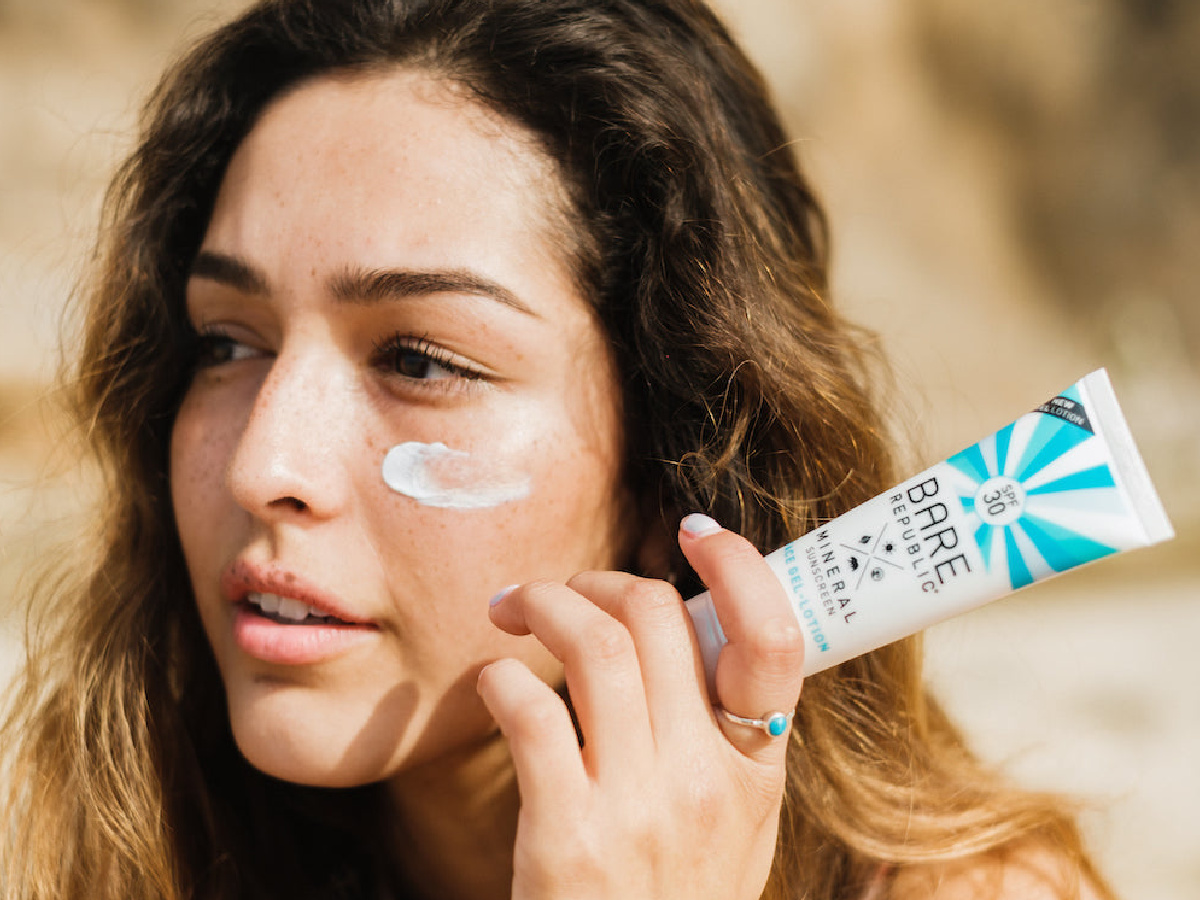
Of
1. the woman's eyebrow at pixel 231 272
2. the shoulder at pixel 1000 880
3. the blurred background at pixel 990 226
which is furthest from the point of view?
the blurred background at pixel 990 226

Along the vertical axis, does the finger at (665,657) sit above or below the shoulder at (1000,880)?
above

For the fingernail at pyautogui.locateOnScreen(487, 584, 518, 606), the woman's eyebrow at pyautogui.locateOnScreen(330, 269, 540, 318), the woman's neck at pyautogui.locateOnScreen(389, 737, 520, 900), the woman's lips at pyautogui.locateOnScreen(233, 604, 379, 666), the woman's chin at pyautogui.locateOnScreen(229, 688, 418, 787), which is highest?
the woman's eyebrow at pyautogui.locateOnScreen(330, 269, 540, 318)

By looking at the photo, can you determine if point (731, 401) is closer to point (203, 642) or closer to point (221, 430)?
point (221, 430)

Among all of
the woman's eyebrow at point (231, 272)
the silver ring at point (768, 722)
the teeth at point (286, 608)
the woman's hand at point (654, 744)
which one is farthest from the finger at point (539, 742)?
the woman's eyebrow at point (231, 272)

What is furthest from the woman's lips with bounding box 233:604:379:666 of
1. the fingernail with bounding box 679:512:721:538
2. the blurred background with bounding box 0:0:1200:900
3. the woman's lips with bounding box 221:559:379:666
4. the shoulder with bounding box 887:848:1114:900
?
the blurred background with bounding box 0:0:1200:900

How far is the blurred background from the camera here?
263 cm

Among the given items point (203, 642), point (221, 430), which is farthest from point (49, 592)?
point (221, 430)

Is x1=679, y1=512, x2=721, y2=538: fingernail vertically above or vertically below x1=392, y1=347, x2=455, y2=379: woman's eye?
below

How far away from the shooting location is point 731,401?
1145 millimetres

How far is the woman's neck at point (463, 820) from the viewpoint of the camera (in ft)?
4.18

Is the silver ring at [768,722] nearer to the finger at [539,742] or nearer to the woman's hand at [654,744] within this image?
the woman's hand at [654,744]

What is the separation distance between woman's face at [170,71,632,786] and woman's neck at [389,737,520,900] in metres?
0.19

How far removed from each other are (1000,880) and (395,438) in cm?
88

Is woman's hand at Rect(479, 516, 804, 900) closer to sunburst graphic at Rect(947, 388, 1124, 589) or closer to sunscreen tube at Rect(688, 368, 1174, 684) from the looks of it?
sunscreen tube at Rect(688, 368, 1174, 684)
